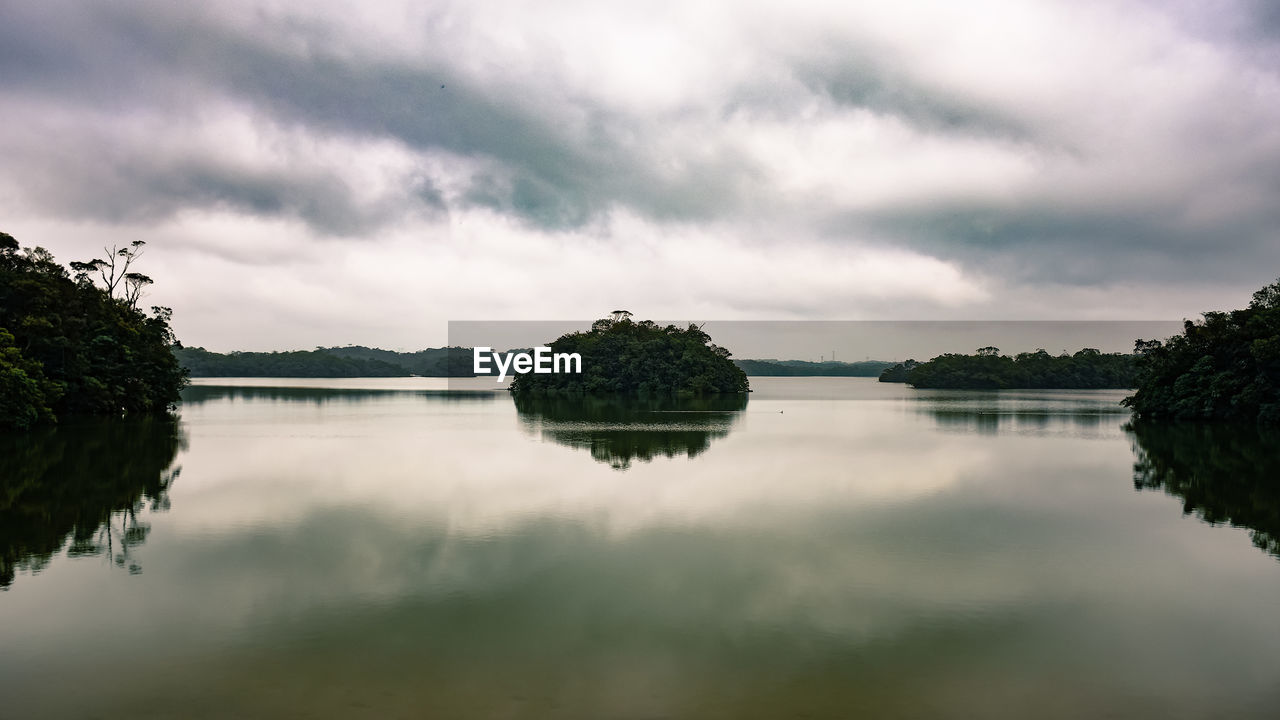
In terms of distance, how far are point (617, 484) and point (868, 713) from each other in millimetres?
10599

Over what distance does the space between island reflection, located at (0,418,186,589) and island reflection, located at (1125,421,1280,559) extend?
1650 centimetres

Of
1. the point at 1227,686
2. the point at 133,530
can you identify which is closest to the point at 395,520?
the point at 133,530

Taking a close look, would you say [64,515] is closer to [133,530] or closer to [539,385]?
[133,530]

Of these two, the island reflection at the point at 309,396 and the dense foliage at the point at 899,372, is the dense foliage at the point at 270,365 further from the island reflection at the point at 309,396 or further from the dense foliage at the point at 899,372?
the dense foliage at the point at 899,372

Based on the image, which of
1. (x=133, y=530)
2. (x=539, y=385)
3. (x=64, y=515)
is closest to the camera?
(x=133, y=530)

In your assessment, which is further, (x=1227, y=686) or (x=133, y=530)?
(x=133, y=530)

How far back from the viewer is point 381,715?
546 centimetres

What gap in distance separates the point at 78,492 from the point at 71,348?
62.6ft

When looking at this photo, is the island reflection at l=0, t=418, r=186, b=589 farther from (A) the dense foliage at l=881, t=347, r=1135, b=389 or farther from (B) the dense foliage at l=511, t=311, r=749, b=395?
(A) the dense foliage at l=881, t=347, r=1135, b=389

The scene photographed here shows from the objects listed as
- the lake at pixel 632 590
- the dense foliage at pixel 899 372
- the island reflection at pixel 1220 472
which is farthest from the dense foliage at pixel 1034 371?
the lake at pixel 632 590

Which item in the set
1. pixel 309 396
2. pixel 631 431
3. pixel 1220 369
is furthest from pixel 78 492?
pixel 309 396

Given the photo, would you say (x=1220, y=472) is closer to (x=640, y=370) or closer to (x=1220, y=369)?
(x=1220, y=369)

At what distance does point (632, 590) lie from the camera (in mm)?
8531

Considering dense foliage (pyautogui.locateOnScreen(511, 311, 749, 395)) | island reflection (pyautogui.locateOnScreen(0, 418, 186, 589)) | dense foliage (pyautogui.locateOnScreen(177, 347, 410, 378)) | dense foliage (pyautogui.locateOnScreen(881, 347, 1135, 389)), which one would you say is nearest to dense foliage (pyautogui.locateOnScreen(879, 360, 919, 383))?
dense foliage (pyautogui.locateOnScreen(881, 347, 1135, 389))
